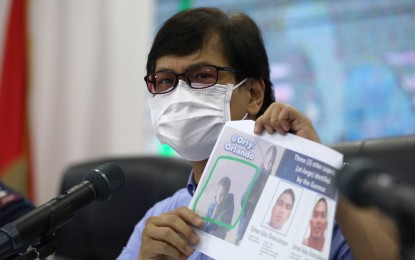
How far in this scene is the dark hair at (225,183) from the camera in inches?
40.7

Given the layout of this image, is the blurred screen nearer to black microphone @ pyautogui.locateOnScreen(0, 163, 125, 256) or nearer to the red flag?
the red flag

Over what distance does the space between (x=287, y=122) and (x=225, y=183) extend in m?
0.17

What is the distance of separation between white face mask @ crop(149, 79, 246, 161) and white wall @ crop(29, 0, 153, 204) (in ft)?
5.59

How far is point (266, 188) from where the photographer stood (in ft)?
3.23

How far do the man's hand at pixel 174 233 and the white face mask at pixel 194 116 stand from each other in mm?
257

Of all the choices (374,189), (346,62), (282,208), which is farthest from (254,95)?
(346,62)

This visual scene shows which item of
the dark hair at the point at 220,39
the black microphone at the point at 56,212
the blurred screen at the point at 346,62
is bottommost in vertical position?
the black microphone at the point at 56,212

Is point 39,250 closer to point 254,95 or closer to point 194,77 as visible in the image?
point 194,77

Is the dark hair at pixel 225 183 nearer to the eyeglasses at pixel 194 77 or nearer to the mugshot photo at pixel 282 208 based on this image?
the mugshot photo at pixel 282 208

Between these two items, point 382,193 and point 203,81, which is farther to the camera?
point 203,81

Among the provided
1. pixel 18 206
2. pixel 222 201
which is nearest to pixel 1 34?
pixel 18 206

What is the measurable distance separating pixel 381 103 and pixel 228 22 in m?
1.21

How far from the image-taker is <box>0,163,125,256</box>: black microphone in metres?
0.78

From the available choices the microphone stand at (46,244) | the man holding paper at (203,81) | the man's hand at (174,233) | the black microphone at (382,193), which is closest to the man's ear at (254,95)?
the man holding paper at (203,81)
